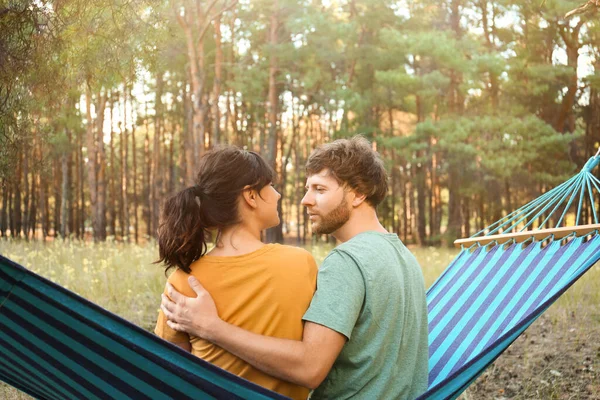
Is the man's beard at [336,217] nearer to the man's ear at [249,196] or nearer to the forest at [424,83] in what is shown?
the man's ear at [249,196]

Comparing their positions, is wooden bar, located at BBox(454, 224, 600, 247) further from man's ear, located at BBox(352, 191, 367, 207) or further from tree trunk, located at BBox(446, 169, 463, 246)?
tree trunk, located at BBox(446, 169, 463, 246)

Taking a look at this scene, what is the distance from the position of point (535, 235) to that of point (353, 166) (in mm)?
1277

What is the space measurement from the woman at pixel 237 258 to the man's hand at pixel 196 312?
2cm

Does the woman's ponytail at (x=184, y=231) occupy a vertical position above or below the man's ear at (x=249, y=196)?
below

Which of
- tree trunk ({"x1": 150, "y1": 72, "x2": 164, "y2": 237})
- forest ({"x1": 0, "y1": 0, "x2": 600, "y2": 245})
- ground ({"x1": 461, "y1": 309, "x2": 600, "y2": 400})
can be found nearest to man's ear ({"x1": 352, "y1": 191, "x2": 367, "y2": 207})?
ground ({"x1": 461, "y1": 309, "x2": 600, "y2": 400})

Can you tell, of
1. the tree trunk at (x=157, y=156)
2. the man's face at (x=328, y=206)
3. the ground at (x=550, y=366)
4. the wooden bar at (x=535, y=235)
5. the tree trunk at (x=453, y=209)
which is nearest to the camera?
the man's face at (x=328, y=206)

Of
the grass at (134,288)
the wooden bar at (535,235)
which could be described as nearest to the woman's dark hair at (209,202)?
the wooden bar at (535,235)

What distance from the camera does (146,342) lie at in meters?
1.44

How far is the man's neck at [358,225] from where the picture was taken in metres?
1.75

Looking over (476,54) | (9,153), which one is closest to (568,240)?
(9,153)

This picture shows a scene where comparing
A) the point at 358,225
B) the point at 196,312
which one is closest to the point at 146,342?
the point at 196,312

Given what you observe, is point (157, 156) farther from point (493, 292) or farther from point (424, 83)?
point (493, 292)

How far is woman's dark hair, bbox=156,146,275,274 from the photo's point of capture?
63.1 inches

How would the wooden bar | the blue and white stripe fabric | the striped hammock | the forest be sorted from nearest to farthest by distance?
the striped hammock < the blue and white stripe fabric < the wooden bar < the forest
